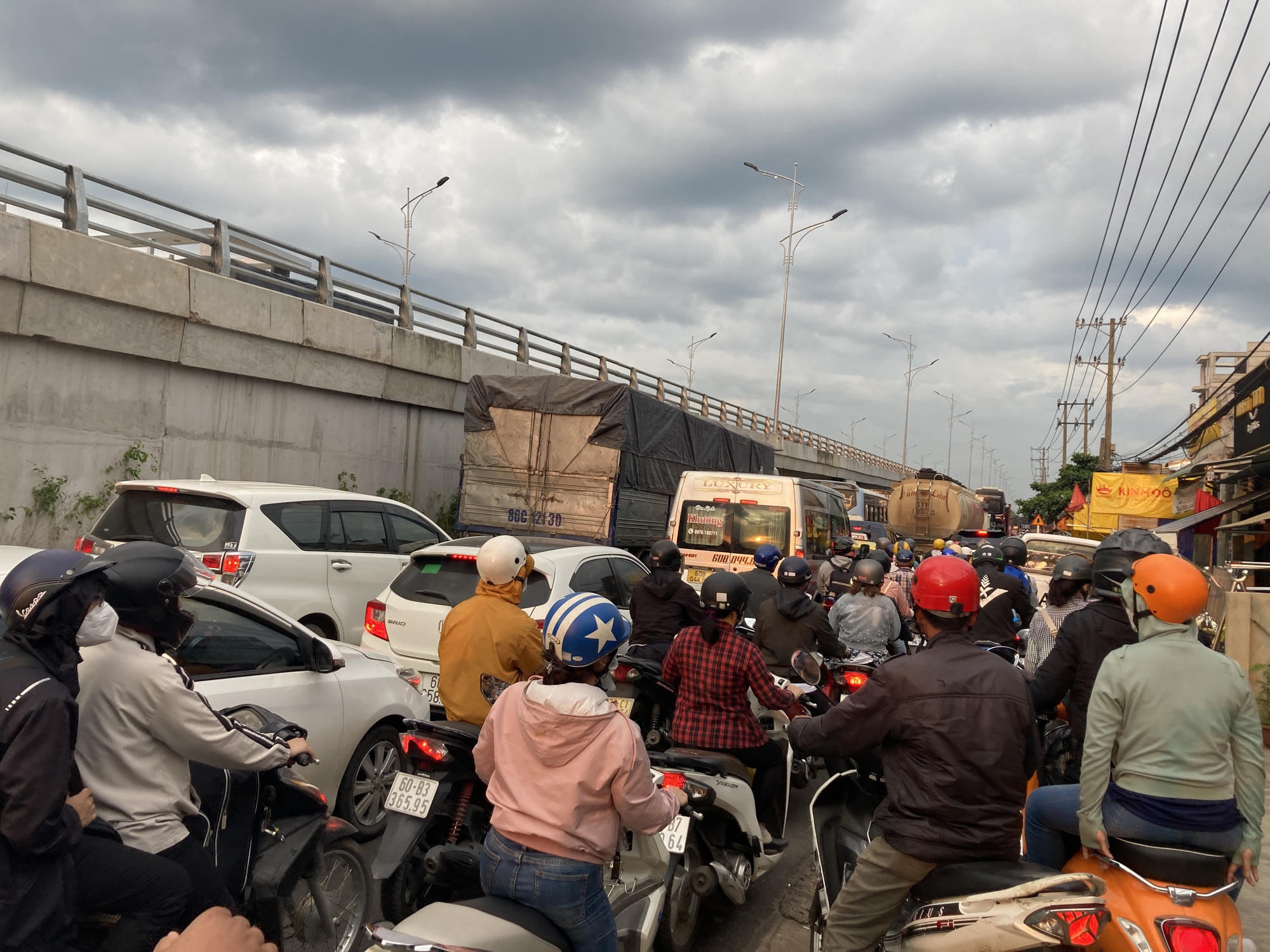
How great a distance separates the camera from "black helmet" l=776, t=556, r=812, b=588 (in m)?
6.00

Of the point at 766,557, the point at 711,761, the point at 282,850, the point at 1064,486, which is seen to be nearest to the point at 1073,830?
the point at 711,761

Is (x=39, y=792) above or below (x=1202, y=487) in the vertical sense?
below

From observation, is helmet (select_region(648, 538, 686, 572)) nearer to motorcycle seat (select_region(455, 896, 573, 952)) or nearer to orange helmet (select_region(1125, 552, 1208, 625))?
orange helmet (select_region(1125, 552, 1208, 625))

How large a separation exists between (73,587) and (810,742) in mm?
2211

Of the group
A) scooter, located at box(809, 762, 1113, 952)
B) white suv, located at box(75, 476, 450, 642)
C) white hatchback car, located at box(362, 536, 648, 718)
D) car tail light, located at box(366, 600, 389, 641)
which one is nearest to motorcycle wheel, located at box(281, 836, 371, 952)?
scooter, located at box(809, 762, 1113, 952)

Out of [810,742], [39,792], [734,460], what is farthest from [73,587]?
[734,460]

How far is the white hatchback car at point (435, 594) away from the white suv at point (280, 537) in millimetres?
774

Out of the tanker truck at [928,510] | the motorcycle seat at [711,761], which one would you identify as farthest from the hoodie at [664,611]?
the tanker truck at [928,510]

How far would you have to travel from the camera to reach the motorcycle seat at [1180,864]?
9.10ft

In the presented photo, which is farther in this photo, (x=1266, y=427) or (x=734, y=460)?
(x=734, y=460)

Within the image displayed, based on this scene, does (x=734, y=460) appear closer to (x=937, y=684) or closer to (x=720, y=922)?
(x=720, y=922)

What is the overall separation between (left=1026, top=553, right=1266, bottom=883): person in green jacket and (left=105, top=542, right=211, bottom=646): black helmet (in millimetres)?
2814

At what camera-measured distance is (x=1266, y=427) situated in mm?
12711

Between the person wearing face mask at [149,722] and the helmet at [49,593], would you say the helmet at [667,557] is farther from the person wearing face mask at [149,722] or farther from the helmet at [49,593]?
the helmet at [49,593]
